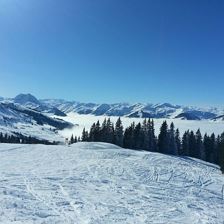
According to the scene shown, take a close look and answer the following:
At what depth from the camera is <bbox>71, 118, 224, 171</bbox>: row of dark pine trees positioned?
8381cm

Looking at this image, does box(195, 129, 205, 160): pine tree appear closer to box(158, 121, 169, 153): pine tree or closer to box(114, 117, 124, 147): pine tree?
box(158, 121, 169, 153): pine tree

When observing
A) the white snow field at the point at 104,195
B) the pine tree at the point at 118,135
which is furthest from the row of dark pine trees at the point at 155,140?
the white snow field at the point at 104,195

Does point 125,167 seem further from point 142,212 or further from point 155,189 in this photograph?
point 142,212

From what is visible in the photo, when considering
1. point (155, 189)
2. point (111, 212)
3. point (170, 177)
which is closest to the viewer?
point (111, 212)

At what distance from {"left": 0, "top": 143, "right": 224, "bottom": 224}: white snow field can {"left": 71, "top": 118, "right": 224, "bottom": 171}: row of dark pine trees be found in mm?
46071

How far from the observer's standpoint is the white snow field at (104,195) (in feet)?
56.1

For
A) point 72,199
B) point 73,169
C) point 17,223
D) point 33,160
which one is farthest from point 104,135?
point 17,223

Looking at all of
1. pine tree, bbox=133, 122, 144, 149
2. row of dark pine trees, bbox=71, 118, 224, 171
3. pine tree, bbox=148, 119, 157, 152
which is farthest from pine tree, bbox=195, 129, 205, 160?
pine tree, bbox=133, 122, 144, 149

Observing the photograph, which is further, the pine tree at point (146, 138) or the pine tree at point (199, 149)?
the pine tree at point (199, 149)

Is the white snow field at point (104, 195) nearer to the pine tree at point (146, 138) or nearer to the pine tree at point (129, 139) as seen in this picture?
the pine tree at point (146, 138)

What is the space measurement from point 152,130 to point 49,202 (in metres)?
68.1

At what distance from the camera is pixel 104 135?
293ft

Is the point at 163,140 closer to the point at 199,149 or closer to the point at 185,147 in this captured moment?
the point at 185,147

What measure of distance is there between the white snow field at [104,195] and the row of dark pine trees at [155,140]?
4607 cm
